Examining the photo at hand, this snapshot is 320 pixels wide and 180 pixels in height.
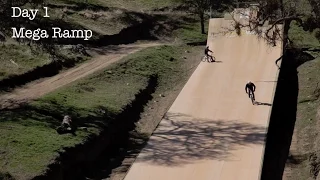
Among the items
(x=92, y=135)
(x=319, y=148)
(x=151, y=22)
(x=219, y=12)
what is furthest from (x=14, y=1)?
(x=219, y=12)

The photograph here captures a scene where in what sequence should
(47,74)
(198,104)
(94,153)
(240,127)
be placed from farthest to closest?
(47,74) < (198,104) < (240,127) < (94,153)

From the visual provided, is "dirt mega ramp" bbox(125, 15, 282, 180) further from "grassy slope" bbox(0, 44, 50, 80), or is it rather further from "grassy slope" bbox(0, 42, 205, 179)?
"grassy slope" bbox(0, 44, 50, 80)

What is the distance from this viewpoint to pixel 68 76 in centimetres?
3172

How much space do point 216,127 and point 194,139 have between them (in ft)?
5.57

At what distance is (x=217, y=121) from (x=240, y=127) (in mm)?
1315

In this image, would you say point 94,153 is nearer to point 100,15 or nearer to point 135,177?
point 135,177

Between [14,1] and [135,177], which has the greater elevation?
[14,1]

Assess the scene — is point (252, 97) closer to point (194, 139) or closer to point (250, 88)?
point (250, 88)

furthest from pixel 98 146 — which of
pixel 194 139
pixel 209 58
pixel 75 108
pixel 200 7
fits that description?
pixel 200 7

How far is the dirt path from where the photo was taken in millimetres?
27172

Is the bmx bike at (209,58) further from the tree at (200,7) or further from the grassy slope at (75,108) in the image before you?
the tree at (200,7)

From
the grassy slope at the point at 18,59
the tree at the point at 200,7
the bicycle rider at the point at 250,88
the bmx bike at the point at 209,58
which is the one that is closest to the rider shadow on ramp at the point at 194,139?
the bicycle rider at the point at 250,88

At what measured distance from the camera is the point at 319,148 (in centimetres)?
2377

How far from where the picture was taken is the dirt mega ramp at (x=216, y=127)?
2053cm
